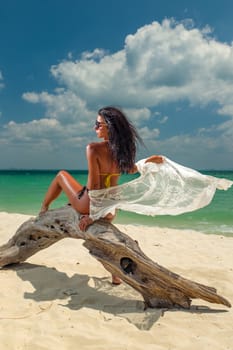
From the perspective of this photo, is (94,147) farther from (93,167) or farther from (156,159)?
(156,159)

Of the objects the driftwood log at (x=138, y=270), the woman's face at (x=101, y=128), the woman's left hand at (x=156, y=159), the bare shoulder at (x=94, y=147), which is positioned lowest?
the driftwood log at (x=138, y=270)

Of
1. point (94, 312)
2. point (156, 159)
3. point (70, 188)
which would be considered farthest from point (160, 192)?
point (94, 312)

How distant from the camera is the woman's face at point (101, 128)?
12.7ft

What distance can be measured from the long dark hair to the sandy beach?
1.67m

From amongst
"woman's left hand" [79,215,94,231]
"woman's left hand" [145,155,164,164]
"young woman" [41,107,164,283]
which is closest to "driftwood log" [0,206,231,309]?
"woman's left hand" [79,215,94,231]

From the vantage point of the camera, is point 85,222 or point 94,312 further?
point 85,222

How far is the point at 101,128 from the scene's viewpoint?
388cm

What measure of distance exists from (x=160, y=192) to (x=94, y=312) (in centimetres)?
159

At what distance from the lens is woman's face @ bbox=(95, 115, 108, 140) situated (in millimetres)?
3873

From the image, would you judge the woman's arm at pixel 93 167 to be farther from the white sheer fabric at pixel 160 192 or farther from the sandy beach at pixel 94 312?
the sandy beach at pixel 94 312

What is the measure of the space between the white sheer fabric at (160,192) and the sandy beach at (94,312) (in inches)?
41.7

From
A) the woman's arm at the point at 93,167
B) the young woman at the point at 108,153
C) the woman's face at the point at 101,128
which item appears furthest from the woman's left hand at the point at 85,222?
the woman's face at the point at 101,128

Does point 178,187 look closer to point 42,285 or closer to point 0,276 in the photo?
point 42,285

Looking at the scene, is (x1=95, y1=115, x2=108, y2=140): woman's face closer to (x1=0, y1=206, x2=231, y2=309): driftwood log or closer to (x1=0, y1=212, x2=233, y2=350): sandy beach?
(x1=0, y1=206, x2=231, y2=309): driftwood log
